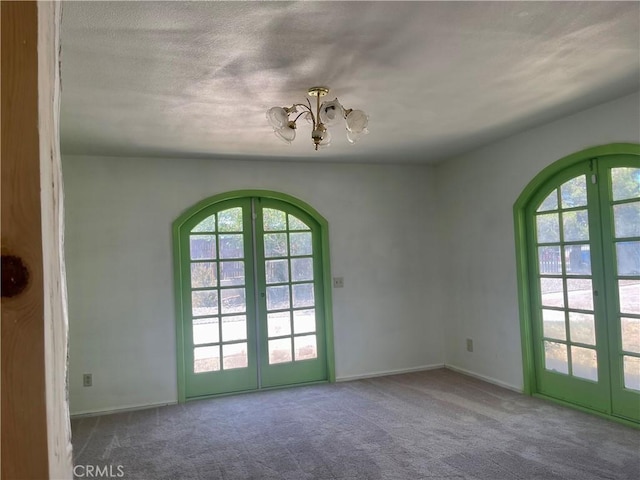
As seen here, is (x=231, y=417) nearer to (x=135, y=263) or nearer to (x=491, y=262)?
(x=135, y=263)

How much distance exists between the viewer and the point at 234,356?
15.2 ft

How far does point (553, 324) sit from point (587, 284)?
1.67 ft

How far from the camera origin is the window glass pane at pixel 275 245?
4766 mm

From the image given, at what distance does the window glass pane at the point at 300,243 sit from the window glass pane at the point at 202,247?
0.82m

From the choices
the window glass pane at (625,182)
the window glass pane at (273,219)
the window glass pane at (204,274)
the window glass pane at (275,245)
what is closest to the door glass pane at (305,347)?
the window glass pane at (275,245)

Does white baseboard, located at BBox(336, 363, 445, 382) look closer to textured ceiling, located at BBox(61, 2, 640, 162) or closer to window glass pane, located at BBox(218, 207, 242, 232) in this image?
window glass pane, located at BBox(218, 207, 242, 232)

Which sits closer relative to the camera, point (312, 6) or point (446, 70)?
point (312, 6)

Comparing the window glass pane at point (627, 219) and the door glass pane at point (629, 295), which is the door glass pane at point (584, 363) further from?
the window glass pane at point (627, 219)

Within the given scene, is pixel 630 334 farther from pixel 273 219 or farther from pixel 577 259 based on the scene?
pixel 273 219

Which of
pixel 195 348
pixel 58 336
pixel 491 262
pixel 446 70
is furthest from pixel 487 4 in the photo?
pixel 195 348

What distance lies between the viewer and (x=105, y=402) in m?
4.15

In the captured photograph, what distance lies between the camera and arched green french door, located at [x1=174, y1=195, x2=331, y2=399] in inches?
177

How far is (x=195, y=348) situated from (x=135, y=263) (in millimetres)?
1008

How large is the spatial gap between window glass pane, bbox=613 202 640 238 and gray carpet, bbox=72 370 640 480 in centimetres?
139
